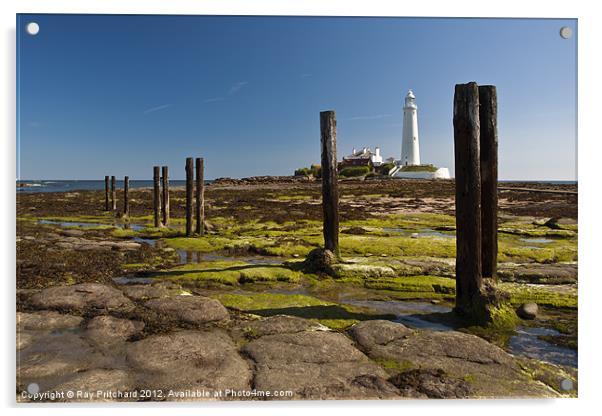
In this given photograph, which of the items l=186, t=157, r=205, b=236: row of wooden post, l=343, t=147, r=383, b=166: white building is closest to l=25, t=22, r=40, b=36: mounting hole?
l=186, t=157, r=205, b=236: row of wooden post

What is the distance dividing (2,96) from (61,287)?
366 cm

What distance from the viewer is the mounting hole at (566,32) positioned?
221 inches

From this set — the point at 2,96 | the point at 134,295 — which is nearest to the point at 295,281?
the point at 134,295

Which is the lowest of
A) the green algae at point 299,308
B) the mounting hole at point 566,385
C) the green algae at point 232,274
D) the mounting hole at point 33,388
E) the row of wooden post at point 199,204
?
the mounting hole at point 566,385

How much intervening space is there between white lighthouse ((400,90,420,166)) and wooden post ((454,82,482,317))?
8021 cm

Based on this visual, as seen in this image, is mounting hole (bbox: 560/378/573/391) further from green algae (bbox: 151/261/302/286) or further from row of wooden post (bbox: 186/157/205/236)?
row of wooden post (bbox: 186/157/205/236)

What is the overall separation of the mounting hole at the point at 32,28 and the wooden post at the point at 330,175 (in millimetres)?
6378

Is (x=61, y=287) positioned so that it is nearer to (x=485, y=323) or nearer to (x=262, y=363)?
(x=262, y=363)

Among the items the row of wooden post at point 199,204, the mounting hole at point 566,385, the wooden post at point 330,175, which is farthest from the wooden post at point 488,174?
the row of wooden post at point 199,204

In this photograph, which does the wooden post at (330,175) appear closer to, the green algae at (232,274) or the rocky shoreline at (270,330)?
the rocky shoreline at (270,330)

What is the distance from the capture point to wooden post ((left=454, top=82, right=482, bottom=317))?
622 cm

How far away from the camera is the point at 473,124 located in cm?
623

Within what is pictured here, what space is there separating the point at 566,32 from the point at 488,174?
2.27 meters

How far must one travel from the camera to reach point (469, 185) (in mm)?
6320
